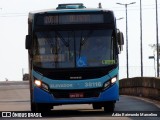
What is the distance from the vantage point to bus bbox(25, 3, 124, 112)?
2294cm

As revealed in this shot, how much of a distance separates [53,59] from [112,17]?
2.20 meters

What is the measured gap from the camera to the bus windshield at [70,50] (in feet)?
75.5

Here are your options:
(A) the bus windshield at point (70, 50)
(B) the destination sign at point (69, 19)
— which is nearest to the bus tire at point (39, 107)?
(A) the bus windshield at point (70, 50)

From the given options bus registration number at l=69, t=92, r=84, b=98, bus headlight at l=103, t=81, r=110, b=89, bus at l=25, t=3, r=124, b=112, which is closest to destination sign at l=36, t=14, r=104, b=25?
bus at l=25, t=3, r=124, b=112

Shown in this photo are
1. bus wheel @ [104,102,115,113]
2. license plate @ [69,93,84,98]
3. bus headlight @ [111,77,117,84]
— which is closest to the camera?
license plate @ [69,93,84,98]

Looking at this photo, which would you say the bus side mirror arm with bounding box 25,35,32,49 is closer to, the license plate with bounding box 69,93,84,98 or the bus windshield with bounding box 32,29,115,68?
the bus windshield with bounding box 32,29,115,68

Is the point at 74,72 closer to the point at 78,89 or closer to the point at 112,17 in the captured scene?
the point at 78,89

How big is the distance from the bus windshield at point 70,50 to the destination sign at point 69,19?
338 mm

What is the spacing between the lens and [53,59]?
23016mm

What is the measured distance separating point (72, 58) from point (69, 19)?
3.98 ft

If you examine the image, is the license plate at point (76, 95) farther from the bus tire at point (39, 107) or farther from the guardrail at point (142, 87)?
the guardrail at point (142, 87)

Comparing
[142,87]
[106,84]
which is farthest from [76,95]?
[142,87]

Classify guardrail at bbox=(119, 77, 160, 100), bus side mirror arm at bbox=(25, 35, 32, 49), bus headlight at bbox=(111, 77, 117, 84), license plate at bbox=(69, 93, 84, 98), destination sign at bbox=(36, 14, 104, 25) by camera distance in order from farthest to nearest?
1. guardrail at bbox=(119, 77, 160, 100)
2. destination sign at bbox=(36, 14, 104, 25)
3. bus headlight at bbox=(111, 77, 117, 84)
4. license plate at bbox=(69, 93, 84, 98)
5. bus side mirror arm at bbox=(25, 35, 32, 49)

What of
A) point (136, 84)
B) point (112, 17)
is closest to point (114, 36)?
point (112, 17)
